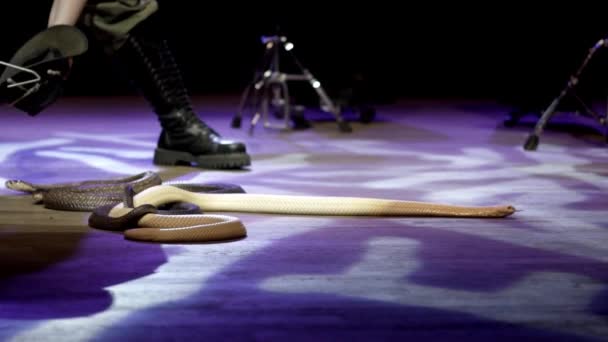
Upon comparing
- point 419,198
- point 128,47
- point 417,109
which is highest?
point 128,47

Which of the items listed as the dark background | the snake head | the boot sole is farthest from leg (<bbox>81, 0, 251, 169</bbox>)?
the dark background

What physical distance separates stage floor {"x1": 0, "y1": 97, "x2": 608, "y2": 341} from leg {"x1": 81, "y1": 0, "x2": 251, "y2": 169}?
0.24 ft

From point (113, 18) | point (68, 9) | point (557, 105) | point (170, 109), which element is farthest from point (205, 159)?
point (557, 105)

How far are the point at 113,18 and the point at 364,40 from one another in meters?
3.89

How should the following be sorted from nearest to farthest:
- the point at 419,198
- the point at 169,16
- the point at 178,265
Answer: the point at 178,265, the point at 419,198, the point at 169,16

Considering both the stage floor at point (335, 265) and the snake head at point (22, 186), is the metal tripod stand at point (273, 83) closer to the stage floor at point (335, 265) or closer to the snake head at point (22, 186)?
the stage floor at point (335, 265)

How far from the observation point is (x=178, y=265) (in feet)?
5.17

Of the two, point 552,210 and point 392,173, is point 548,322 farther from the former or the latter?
point 392,173

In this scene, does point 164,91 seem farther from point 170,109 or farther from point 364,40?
point 364,40

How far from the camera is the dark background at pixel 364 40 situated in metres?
6.41

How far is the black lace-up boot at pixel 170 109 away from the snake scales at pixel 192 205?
63cm

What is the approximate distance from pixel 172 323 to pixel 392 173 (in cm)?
169

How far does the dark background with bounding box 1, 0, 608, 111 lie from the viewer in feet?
21.0

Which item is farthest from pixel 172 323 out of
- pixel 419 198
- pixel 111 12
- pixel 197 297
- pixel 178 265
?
pixel 111 12
